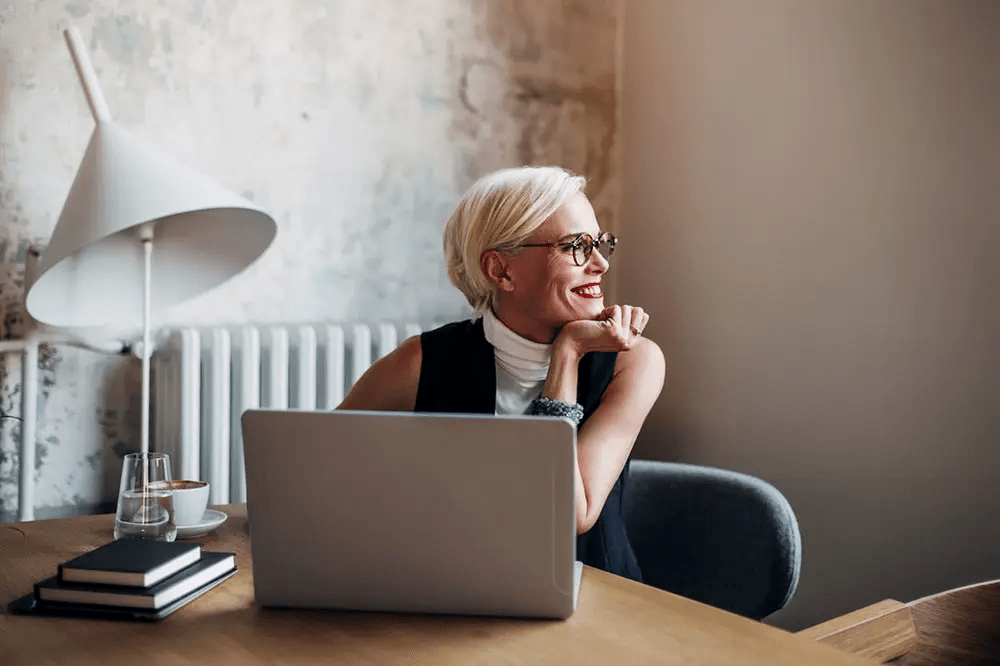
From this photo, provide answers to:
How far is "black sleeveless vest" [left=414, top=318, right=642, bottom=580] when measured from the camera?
5.69ft

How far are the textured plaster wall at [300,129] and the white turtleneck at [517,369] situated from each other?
3.30 feet

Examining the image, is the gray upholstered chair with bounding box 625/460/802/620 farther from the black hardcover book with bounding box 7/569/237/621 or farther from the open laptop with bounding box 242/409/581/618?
the black hardcover book with bounding box 7/569/237/621

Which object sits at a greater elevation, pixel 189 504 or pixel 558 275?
pixel 558 275

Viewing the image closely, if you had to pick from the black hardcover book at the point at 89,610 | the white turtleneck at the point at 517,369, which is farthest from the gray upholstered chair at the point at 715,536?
the black hardcover book at the point at 89,610

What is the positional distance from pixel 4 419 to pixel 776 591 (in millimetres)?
1678

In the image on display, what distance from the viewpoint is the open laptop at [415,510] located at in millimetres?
1105

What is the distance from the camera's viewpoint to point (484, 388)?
5.94 ft

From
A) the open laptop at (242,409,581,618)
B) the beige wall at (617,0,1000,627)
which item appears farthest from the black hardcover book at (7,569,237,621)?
the beige wall at (617,0,1000,627)

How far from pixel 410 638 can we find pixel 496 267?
846 mm

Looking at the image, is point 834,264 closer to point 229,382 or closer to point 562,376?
point 562,376

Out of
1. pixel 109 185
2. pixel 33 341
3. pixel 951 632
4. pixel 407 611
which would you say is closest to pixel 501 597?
pixel 407 611

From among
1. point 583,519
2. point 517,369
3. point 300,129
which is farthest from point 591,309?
Answer: point 300,129

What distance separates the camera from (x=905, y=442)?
2379 mm

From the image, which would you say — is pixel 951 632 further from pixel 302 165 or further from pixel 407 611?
pixel 302 165
